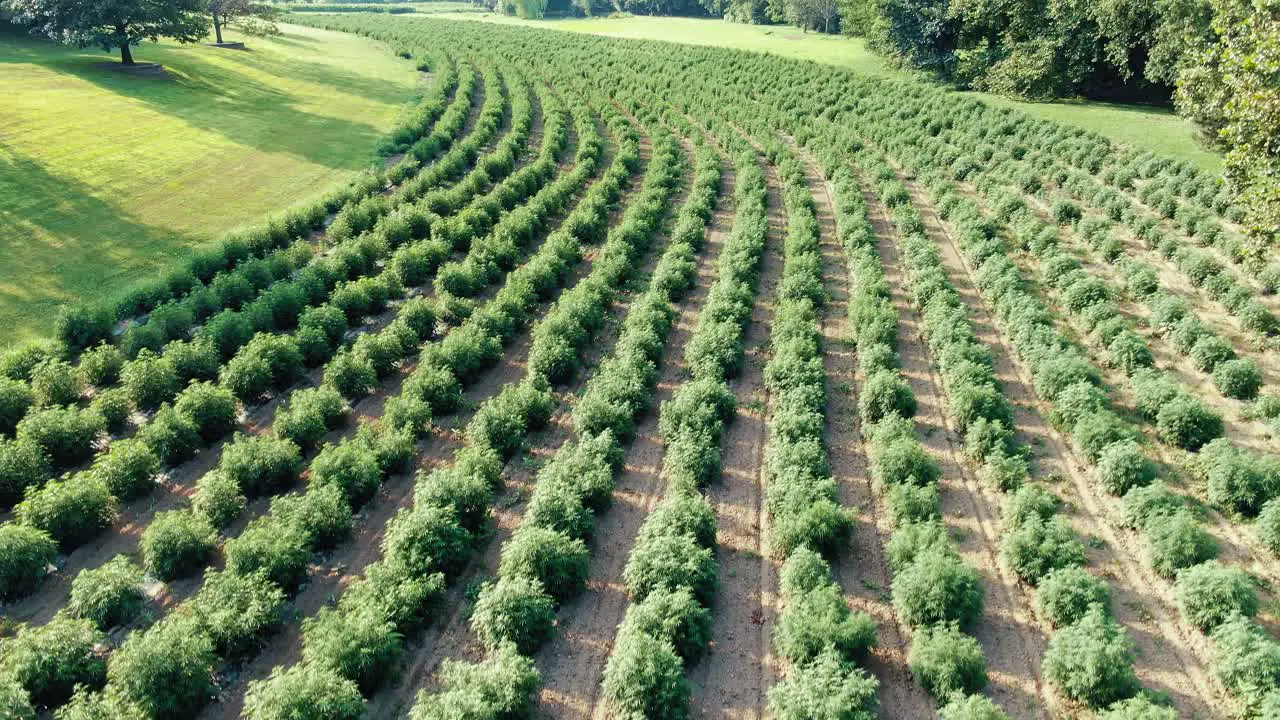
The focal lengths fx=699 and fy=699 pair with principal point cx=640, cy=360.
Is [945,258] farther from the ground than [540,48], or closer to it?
closer to it

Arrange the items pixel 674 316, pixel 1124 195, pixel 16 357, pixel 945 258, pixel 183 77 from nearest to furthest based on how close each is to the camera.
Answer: pixel 16 357
pixel 674 316
pixel 945 258
pixel 1124 195
pixel 183 77

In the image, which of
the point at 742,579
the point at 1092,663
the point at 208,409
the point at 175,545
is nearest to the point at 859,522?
the point at 742,579

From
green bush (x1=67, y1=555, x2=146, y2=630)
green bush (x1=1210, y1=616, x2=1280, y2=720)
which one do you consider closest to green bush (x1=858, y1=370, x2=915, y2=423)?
green bush (x1=1210, y1=616, x2=1280, y2=720)

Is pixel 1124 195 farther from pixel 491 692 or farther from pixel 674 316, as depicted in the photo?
pixel 491 692

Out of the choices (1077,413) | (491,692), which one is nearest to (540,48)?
(1077,413)

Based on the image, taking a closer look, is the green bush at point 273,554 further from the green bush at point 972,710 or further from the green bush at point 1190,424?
the green bush at point 1190,424

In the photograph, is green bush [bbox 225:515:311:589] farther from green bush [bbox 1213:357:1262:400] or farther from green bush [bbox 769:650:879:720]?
green bush [bbox 1213:357:1262:400]

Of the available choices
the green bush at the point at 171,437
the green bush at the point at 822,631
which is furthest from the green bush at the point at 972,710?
the green bush at the point at 171,437
